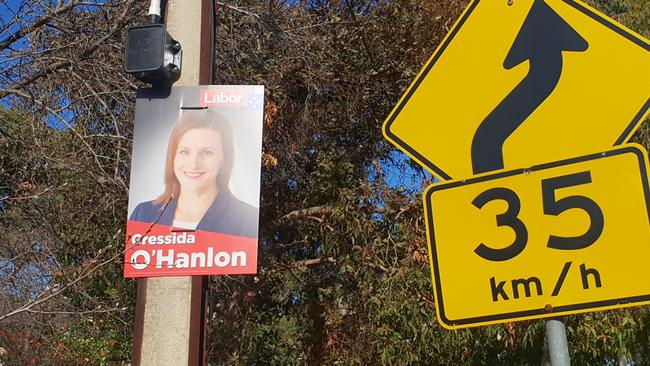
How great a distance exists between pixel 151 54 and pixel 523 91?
Answer: 2649 millimetres

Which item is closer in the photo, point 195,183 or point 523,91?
point 523,91

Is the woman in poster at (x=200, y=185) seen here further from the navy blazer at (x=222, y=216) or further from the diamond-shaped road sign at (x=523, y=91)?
the diamond-shaped road sign at (x=523, y=91)

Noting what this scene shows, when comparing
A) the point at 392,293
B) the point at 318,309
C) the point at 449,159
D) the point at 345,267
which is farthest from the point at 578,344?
the point at 449,159

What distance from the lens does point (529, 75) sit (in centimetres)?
285

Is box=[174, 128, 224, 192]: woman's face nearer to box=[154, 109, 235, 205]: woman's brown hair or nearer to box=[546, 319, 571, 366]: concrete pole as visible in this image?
box=[154, 109, 235, 205]: woman's brown hair

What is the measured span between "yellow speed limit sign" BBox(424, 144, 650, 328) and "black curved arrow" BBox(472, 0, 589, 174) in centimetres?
21

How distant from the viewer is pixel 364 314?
8.50 metres

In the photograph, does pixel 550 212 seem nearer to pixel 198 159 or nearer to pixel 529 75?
pixel 529 75

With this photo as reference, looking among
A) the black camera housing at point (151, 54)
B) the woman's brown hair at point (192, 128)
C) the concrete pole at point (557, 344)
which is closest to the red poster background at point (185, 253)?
the woman's brown hair at point (192, 128)

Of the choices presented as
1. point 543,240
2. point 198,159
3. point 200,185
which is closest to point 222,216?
point 200,185

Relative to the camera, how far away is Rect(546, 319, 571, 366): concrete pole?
7.23 ft

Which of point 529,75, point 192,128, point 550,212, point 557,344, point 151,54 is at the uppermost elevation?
point 151,54

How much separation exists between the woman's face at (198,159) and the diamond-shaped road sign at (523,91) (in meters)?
1.75

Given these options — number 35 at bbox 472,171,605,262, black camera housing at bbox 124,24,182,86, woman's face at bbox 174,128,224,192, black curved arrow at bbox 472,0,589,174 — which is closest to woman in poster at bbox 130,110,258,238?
woman's face at bbox 174,128,224,192
